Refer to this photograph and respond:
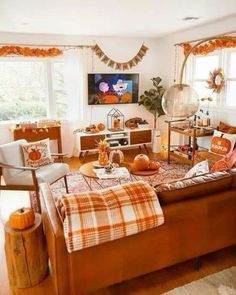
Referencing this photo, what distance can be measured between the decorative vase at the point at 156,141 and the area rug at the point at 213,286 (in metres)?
3.77

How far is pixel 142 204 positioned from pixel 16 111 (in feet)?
13.4

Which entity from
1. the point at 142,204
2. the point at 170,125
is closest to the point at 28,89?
the point at 170,125

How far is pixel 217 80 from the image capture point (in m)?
4.55

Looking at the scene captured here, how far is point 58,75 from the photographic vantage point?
17.6 ft

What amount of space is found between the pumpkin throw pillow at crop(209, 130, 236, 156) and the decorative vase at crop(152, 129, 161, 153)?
1683 millimetres

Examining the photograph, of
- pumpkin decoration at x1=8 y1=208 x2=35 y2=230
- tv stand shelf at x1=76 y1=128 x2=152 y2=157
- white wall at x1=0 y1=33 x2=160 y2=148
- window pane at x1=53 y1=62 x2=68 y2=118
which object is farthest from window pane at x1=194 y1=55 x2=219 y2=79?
pumpkin decoration at x1=8 y1=208 x2=35 y2=230

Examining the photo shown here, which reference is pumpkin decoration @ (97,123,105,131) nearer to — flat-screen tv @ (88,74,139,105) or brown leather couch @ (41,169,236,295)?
flat-screen tv @ (88,74,139,105)

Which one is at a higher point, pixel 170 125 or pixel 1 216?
pixel 170 125

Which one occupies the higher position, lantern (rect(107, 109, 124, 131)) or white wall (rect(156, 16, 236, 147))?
white wall (rect(156, 16, 236, 147))

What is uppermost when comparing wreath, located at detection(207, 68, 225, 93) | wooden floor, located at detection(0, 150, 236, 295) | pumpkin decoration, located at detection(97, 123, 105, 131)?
wreath, located at detection(207, 68, 225, 93)

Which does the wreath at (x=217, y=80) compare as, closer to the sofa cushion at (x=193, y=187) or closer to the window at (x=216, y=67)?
the window at (x=216, y=67)

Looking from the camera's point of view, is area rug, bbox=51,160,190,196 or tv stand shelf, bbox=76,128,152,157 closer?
area rug, bbox=51,160,190,196

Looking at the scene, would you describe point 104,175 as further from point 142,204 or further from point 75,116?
point 75,116

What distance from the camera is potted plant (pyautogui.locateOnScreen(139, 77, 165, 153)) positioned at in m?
5.67
